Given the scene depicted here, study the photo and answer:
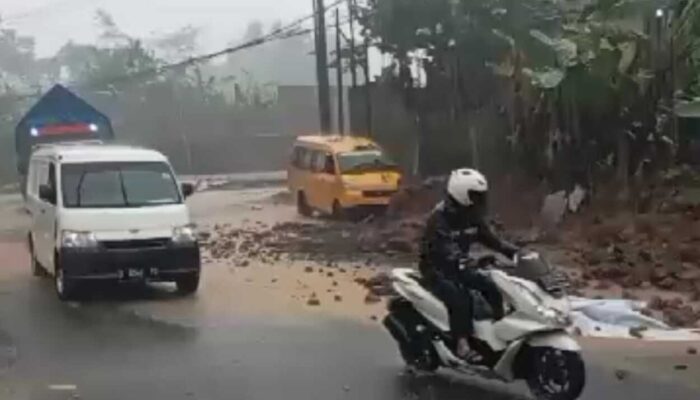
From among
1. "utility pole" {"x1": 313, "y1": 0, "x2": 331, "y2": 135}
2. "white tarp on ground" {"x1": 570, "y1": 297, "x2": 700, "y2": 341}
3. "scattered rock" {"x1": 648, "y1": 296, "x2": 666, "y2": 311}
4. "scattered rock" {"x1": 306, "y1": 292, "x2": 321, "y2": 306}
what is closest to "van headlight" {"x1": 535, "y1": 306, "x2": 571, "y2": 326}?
"white tarp on ground" {"x1": 570, "y1": 297, "x2": 700, "y2": 341}

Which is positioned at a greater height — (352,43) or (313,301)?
(352,43)

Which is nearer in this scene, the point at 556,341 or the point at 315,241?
the point at 556,341

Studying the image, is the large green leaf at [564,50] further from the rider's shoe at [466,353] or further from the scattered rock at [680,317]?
the rider's shoe at [466,353]

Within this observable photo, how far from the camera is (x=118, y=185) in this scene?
16.2m

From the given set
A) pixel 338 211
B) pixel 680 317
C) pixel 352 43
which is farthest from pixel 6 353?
pixel 352 43

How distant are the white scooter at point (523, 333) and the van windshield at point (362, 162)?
18.9 metres

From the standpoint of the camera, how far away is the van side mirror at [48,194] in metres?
16.3

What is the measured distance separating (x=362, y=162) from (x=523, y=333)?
66.9 ft

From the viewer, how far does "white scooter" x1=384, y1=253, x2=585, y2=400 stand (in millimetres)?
8555

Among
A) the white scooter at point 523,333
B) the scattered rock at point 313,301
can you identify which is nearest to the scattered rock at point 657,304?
the scattered rock at point 313,301

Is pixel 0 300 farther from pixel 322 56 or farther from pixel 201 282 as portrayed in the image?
pixel 322 56

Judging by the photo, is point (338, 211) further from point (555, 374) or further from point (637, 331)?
point (555, 374)

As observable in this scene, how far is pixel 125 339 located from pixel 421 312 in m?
4.00

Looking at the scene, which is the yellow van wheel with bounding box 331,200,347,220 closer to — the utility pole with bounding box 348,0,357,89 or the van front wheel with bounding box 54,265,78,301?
the utility pole with bounding box 348,0,357,89
